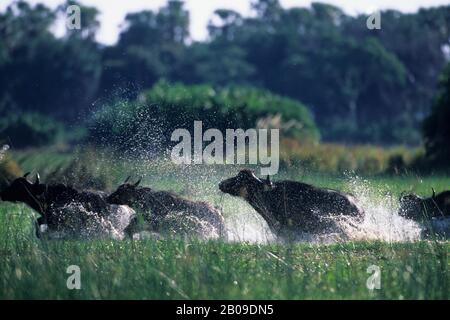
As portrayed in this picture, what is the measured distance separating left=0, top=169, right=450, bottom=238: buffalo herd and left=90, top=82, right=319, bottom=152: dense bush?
605cm

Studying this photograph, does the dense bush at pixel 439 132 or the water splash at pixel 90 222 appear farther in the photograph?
the dense bush at pixel 439 132

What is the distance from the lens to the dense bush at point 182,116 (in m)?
22.7

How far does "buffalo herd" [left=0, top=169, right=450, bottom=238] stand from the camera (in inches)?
574

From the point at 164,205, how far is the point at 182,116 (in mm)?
11806

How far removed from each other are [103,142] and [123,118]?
31.0 inches

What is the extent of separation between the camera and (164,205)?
14875 millimetres

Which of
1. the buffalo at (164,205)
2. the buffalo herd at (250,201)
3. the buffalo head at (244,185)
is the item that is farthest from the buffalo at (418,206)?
the buffalo at (164,205)

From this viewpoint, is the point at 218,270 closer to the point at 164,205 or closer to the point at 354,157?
the point at 164,205

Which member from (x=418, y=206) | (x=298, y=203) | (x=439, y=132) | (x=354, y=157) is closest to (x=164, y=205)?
(x=298, y=203)

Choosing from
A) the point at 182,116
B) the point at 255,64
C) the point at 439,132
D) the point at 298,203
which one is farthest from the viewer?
the point at 255,64

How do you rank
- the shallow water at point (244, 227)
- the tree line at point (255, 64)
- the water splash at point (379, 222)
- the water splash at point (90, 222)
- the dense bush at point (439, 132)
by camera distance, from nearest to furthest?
the water splash at point (379, 222), the shallow water at point (244, 227), the water splash at point (90, 222), the dense bush at point (439, 132), the tree line at point (255, 64)

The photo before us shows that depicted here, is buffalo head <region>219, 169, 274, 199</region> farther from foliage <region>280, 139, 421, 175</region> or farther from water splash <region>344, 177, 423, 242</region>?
foliage <region>280, 139, 421, 175</region>

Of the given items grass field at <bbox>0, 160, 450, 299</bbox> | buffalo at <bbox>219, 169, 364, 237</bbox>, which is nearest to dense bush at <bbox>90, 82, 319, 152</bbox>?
buffalo at <bbox>219, 169, 364, 237</bbox>

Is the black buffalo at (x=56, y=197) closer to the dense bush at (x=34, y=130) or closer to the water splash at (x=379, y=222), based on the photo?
the water splash at (x=379, y=222)
